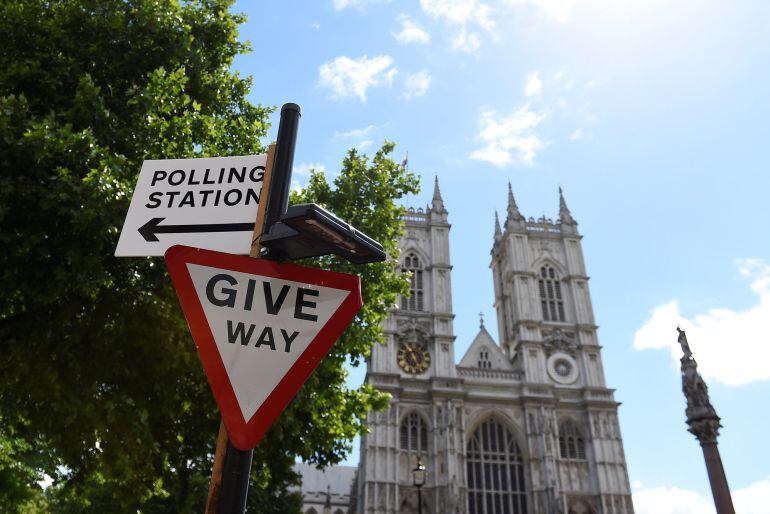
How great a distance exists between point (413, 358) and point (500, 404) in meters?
6.48

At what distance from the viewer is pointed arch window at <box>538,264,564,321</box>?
147ft

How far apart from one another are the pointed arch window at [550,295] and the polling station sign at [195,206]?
43.2m

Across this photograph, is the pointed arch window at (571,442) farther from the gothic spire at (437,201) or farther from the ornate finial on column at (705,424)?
the ornate finial on column at (705,424)

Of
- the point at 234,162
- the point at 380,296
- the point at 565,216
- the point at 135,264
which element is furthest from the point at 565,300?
the point at 234,162

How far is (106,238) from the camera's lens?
8227mm

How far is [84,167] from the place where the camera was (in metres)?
8.45

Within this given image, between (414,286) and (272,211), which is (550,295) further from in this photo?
(272,211)

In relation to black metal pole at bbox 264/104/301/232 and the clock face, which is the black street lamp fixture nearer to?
black metal pole at bbox 264/104/301/232

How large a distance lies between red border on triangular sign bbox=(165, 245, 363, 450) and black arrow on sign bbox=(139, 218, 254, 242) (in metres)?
0.47

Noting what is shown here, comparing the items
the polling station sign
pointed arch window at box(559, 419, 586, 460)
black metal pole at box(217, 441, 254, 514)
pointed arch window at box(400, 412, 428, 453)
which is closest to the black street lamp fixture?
the polling station sign

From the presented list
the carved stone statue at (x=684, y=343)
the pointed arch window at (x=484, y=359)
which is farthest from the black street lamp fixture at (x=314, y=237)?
the pointed arch window at (x=484, y=359)

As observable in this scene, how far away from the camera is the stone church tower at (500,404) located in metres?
36.4

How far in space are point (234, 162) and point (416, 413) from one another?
36815 millimetres

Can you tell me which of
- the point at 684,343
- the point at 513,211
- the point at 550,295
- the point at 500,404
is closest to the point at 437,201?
the point at 513,211
